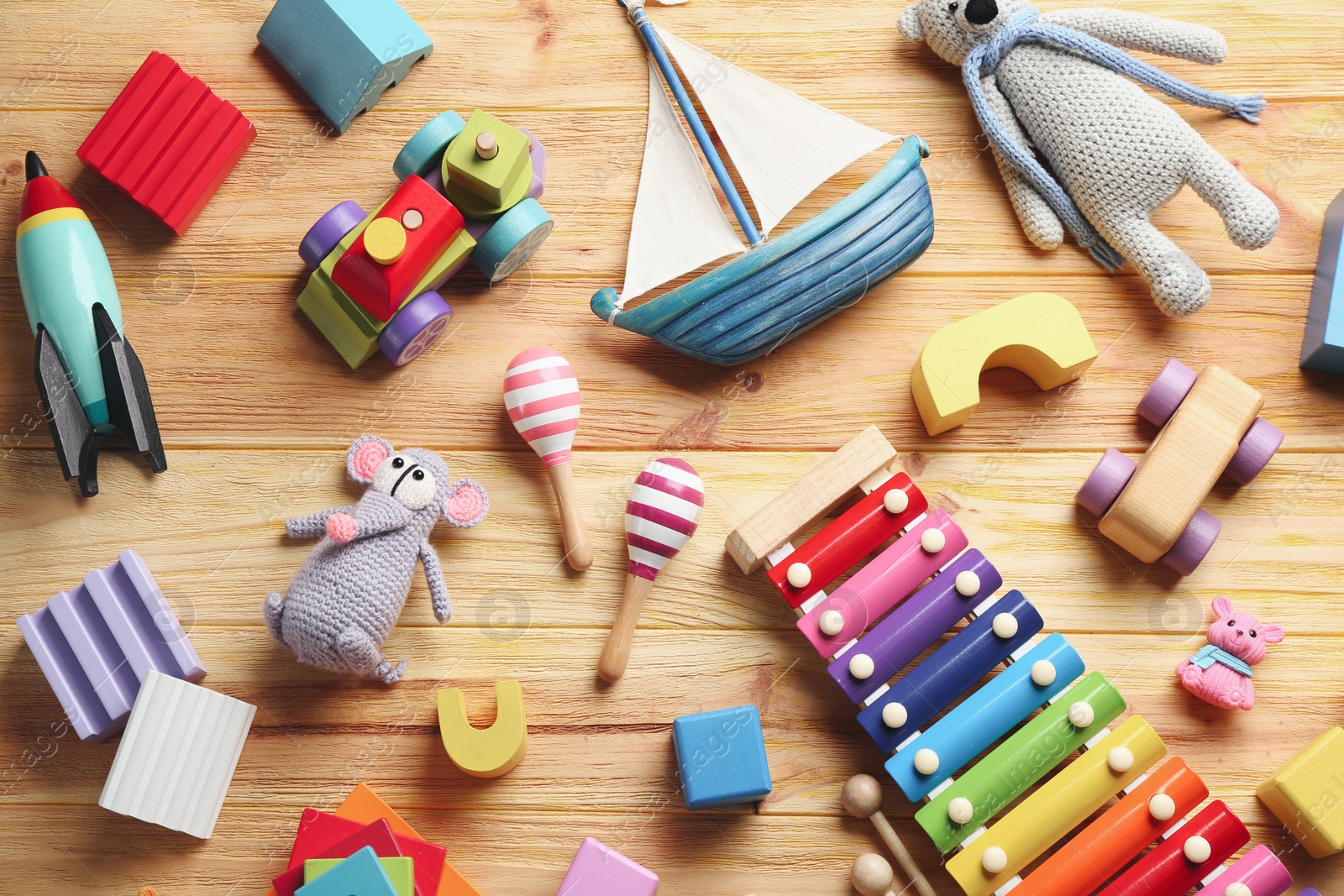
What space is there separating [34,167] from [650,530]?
0.88m

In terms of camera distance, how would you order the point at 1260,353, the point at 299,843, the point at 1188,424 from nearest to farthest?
the point at 299,843 < the point at 1188,424 < the point at 1260,353

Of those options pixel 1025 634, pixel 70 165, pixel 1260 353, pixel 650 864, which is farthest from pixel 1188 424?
pixel 70 165

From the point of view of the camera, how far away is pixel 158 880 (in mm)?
1063

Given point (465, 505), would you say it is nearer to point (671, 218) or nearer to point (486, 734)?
point (486, 734)

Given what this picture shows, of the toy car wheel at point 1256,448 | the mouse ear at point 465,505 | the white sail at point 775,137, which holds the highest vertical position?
the white sail at point 775,137

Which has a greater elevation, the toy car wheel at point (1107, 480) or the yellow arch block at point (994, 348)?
the yellow arch block at point (994, 348)

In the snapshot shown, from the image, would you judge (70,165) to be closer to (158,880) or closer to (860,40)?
(158,880)

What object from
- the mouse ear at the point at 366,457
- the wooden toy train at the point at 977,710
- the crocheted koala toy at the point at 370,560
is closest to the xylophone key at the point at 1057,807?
the wooden toy train at the point at 977,710

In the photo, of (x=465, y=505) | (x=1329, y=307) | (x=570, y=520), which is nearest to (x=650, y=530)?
(x=570, y=520)

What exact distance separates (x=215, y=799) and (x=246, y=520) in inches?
12.5

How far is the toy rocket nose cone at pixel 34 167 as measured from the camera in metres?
1.17

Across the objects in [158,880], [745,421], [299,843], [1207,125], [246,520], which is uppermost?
[1207,125]

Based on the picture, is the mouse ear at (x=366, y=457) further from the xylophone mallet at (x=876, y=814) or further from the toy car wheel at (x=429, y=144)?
the xylophone mallet at (x=876, y=814)

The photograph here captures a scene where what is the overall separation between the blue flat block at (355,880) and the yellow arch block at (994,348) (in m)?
0.77
